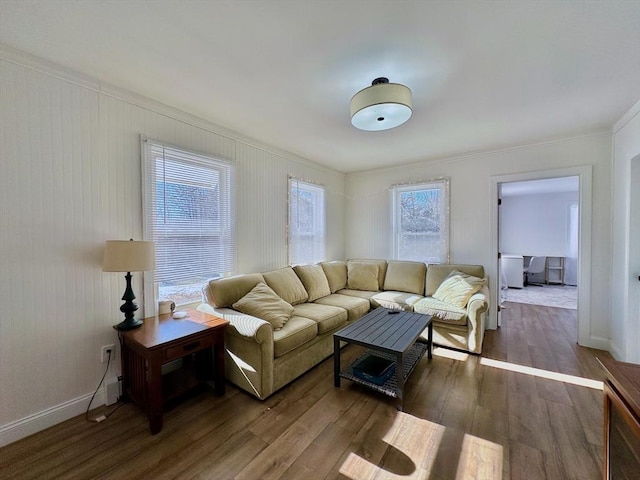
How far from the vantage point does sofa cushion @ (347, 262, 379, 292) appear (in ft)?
13.6

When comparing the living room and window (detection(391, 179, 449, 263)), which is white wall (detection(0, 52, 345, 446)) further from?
window (detection(391, 179, 449, 263))

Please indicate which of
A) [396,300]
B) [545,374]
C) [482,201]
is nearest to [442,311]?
[396,300]

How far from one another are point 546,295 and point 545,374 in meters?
4.32

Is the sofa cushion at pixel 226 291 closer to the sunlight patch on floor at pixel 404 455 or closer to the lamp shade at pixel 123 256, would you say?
the lamp shade at pixel 123 256

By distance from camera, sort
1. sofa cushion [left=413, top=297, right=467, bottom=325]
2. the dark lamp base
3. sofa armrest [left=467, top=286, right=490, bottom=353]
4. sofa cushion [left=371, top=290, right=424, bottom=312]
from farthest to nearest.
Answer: sofa cushion [left=371, top=290, right=424, bottom=312], sofa cushion [left=413, top=297, right=467, bottom=325], sofa armrest [left=467, top=286, right=490, bottom=353], the dark lamp base

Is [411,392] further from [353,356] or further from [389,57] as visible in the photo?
[389,57]

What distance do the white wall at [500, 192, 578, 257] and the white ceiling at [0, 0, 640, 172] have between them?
5.27 m

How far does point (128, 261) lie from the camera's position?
76.3 inches

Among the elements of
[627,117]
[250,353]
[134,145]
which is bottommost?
[250,353]

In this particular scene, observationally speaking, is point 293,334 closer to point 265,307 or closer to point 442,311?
point 265,307

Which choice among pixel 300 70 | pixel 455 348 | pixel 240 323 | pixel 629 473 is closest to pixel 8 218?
pixel 240 323

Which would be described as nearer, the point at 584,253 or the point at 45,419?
the point at 45,419

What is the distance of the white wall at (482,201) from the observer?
3.08m

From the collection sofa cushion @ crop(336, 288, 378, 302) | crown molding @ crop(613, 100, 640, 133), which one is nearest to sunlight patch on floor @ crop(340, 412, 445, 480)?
sofa cushion @ crop(336, 288, 378, 302)
